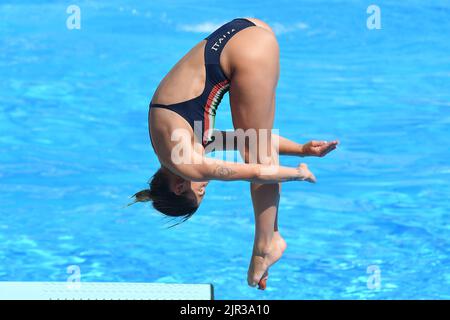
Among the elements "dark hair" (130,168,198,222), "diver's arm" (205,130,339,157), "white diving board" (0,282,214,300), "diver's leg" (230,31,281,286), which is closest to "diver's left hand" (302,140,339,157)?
"diver's arm" (205,130,339,157)

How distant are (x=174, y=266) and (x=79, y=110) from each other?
9.42 ft

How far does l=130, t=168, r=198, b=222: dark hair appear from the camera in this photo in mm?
5766

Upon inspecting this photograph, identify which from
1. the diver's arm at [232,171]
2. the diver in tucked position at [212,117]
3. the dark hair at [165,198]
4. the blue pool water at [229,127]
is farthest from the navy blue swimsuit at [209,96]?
the blue pool water at [229,127]

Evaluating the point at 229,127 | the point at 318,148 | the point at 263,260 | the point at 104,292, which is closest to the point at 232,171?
the point at 318,148

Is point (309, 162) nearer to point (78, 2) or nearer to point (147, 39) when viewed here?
point (147, 39)

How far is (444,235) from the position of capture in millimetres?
8961

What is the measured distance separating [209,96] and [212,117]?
0.52 ft

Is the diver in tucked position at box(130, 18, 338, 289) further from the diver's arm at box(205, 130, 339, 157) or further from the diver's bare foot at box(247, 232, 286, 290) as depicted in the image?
the diver's bare foot at box(247, 232, 286, 290)

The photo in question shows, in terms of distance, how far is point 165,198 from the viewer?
19.0ft

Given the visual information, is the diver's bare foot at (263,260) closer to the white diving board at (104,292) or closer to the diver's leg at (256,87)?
the white diving board at (104,292)

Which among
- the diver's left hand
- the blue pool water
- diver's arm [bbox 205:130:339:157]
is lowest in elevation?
the diver's left hand

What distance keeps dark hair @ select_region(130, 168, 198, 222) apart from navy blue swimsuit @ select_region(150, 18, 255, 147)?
363 mm

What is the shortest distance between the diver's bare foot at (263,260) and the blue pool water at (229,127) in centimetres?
222
